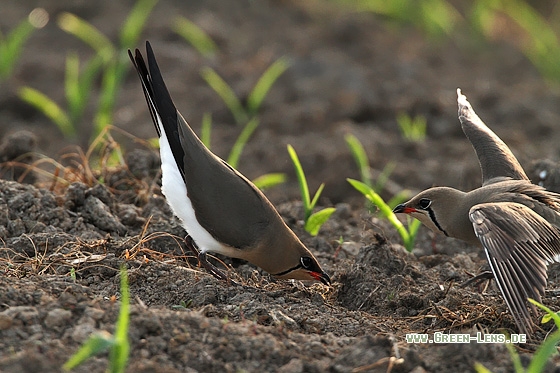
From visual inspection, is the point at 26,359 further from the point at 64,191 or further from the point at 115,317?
the point at 64,191

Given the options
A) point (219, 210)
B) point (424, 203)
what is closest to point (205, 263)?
point (219, 210)

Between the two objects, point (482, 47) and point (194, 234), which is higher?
point (482, 47)

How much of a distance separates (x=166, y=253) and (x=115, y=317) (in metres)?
1.47

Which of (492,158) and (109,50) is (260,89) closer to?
(109,50)

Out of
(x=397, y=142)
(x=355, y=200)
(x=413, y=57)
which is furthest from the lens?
(x=413, y=57)

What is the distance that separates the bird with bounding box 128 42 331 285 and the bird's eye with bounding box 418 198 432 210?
3.05ft

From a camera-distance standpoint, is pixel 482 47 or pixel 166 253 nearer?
pixel 166 253

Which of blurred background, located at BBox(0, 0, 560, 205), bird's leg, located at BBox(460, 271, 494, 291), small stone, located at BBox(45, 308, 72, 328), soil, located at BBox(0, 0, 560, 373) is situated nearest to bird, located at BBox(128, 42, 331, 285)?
soil, located at BBox(0, 0, 560, 373)

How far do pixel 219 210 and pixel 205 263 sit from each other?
335 millimetres

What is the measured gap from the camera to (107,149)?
6.74 meters

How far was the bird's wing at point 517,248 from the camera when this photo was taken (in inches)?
173

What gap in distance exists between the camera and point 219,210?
202 inches

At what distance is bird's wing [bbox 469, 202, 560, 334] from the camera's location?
173 inches

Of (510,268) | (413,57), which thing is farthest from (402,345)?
(413,57)
